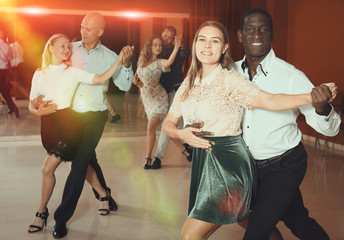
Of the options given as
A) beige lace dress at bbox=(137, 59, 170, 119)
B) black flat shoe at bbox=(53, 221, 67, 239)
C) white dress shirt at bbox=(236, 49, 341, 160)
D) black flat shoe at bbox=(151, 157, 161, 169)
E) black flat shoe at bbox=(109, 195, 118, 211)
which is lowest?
black flat shoe at bbox=(151, 157, 161, 169)

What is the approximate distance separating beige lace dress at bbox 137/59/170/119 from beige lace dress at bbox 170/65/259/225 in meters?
3.76

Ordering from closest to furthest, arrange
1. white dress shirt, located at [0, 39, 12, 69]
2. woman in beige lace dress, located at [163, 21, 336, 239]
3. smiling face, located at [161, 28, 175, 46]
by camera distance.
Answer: woman in beige lace dress, located at [163, 21, 336, 239] → smiling face, located at [161, 28, 175, 46] → white dress shirt, located at [0, 39, 12, 69]

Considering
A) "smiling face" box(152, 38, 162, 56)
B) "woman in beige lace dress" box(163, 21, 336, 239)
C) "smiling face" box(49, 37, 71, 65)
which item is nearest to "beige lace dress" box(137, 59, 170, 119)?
"smiling face" box(152, 38, 162, 56)

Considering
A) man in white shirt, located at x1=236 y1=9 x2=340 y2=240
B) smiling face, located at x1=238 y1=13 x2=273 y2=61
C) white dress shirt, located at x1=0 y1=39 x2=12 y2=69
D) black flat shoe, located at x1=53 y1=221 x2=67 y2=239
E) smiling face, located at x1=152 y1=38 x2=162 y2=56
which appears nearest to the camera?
man in white shirt, located at x1=236 y1=9 x2=340 y2=240

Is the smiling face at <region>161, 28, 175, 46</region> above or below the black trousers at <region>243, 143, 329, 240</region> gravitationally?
above

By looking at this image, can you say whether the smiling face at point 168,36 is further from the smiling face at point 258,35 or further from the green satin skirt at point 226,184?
the green satin skirt at point 226,184

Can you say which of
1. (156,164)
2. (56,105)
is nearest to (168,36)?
(156,164)

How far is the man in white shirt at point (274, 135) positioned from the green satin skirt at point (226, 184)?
5.6 inches

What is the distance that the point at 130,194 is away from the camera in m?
5.04

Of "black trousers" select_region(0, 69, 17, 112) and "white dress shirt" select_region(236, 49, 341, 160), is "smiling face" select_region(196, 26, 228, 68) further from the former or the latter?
"black trousers" select_region(0, 69, 17, 112)

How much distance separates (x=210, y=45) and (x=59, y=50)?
5.99 feet

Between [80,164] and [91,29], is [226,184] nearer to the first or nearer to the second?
[80,164]

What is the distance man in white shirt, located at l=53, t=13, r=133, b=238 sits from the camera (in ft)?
12.5

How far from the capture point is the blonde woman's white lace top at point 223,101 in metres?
2.39
